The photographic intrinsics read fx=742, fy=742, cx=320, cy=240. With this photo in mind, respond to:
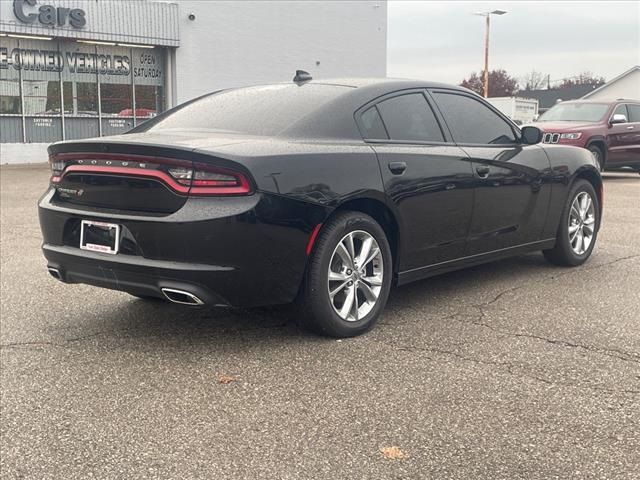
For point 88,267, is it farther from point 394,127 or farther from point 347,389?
point 394,127

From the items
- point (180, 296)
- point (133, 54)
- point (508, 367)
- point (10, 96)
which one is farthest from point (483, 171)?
point (133, 54)

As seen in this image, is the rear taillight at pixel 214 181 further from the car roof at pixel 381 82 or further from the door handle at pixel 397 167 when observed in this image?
the car roof at pixel 381 82

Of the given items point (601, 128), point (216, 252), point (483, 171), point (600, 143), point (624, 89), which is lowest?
point (216, 252)

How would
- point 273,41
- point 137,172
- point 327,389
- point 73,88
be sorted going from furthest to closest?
→ point 273,41 → point 73,88 → point 137,172 → point 327,389

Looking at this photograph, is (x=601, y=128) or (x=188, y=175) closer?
(x=188, y=175)

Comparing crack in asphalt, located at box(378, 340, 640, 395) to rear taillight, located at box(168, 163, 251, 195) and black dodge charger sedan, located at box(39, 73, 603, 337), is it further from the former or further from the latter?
rear taillight, located at box(168, 163, 251, 195)

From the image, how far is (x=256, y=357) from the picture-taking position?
3971 mm

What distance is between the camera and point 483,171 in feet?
16.7

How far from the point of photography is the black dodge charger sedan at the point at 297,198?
3.73m

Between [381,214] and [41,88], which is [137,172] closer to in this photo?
[381,214]

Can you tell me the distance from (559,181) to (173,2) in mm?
20389

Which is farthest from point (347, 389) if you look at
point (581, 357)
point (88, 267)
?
point (88, 267)

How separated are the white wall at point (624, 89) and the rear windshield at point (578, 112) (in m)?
35.2

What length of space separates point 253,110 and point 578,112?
12.2m
